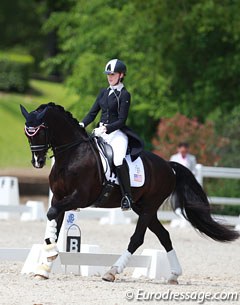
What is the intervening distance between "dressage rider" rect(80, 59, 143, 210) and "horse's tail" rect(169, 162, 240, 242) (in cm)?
103

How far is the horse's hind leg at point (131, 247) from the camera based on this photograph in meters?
10.3

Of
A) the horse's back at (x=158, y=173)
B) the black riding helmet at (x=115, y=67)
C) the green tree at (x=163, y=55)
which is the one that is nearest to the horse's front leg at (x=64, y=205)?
the horse's back at (x=158, y=173)

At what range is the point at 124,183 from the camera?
10836mm

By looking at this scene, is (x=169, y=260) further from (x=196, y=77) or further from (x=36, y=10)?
(x=36, y=10)

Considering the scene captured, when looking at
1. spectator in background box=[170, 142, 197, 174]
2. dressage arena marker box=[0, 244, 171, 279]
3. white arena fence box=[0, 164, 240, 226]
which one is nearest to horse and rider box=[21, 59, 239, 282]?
dressage arena marker box=[0, 244, 171, 279]

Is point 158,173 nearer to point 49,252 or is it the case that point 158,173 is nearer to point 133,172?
point 133,172

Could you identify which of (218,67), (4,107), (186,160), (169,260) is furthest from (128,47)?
(4,107)

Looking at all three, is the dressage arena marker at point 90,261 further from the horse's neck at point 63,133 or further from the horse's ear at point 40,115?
the horse's ear at point 40,115

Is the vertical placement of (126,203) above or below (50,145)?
below

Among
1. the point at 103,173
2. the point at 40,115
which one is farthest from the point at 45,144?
the point at 103,173

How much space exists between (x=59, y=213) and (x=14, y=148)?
1158 inches

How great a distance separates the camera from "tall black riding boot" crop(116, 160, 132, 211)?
10789mm

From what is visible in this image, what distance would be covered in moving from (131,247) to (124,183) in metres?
0.81
